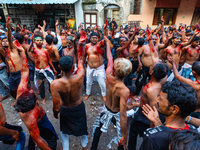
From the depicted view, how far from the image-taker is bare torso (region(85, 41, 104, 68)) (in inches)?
161

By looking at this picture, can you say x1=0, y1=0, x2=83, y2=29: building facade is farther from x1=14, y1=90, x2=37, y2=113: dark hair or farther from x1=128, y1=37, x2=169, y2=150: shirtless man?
x1=128, y1=37, x2=169, y2=150: shirtless man

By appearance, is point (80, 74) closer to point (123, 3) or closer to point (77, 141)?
point (77, 141)

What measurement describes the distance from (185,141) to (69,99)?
1776 mm

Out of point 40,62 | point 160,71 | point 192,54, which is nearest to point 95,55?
point 40,62

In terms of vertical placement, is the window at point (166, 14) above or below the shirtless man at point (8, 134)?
above

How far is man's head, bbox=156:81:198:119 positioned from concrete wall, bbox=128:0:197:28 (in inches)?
586

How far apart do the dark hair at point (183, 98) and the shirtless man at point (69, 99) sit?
147 cm

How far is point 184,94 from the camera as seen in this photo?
1154 millimetres

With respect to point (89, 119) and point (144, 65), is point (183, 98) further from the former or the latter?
point (144, 65)

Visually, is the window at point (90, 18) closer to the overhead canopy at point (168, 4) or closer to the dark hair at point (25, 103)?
the overhead canopy at point (168, 4)

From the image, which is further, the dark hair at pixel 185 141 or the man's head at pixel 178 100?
the man's head at pixel 178 100

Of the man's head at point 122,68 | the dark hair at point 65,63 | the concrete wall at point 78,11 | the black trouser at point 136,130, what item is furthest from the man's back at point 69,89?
the concrete wall at point 78,11

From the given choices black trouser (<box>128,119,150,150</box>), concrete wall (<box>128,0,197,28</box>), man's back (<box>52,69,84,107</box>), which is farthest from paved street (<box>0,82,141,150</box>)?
concrete wall (<box>128,0,197,28</box>)

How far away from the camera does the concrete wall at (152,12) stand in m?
14.0
